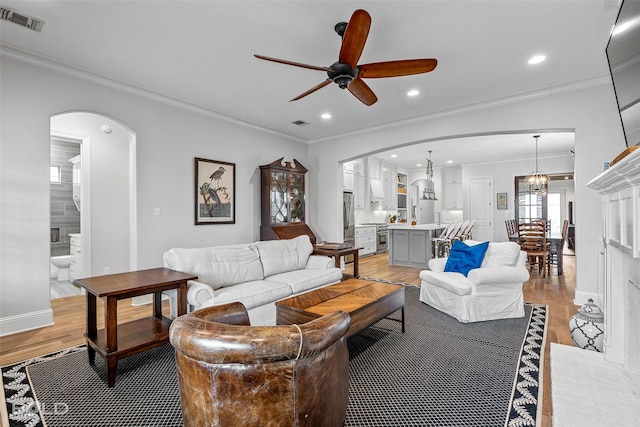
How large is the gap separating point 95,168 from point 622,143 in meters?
6.91

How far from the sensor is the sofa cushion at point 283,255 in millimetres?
3754

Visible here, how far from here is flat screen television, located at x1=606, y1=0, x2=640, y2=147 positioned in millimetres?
1780

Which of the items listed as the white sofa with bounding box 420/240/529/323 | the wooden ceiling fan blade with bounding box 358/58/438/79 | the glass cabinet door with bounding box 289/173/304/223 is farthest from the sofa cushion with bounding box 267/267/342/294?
the wooden ceiling fan blade with bounding box 358/58/438/79

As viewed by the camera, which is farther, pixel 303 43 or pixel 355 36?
pixel 303 43

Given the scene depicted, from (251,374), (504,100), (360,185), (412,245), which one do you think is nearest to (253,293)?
(251,374)

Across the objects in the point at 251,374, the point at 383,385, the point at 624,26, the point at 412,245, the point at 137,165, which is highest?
the point at 624,26

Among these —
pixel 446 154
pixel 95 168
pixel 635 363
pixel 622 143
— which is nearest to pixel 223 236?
pixel 95 168

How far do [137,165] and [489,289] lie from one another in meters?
4.40

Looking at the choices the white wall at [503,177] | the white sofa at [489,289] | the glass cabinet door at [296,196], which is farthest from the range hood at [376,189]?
the white sofa at [489,289]

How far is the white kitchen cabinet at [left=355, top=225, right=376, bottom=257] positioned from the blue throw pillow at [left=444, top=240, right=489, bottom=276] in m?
3.91

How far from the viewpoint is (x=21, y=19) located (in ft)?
8.29

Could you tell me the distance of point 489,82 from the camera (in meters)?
3.75

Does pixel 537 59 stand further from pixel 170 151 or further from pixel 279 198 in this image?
pixel 170 151

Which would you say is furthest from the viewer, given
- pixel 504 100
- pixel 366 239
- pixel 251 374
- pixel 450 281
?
pixel 366 239
